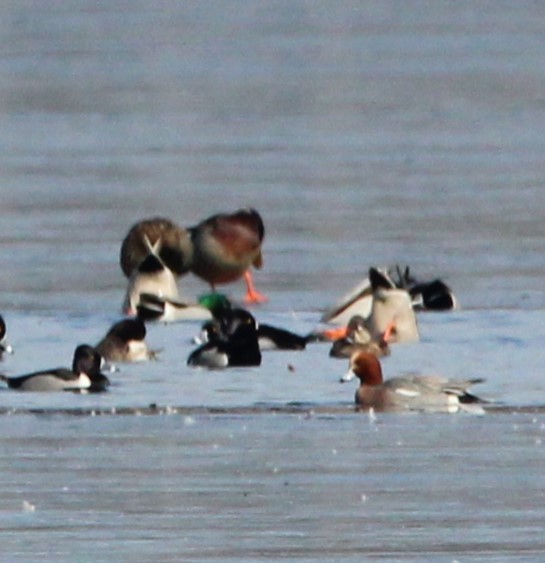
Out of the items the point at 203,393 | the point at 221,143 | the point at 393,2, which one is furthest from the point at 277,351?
the point at 393,2

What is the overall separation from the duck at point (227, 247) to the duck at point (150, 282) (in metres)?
0.63

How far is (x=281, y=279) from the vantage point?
14.0 m

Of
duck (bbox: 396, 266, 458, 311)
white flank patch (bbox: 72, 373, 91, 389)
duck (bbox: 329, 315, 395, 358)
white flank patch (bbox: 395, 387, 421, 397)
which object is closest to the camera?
white flank patch (bbox: 395, 387, 421, 397)

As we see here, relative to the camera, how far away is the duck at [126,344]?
11067 mm

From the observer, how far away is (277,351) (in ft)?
37.3

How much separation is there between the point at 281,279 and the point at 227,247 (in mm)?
413

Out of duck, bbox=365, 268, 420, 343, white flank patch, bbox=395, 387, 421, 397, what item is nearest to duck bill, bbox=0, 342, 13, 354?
duck, bbox=365, 268, 420, 343

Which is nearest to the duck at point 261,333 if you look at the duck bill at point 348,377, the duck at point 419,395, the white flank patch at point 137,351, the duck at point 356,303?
the white flank patch at point 137,351

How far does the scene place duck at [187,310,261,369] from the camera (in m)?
10.8

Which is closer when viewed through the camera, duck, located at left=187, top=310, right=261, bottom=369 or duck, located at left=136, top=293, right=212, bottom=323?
duck, located at left=187, top=310, right=261, bottom=369

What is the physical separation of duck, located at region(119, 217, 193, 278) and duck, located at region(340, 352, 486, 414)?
12.9 feet

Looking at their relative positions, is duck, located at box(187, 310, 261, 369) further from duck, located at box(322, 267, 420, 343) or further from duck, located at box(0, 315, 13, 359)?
duck, located at box(0, 315, 13, 359)

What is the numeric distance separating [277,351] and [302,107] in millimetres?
12995

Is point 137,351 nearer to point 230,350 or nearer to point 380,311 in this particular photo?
point 230,350
